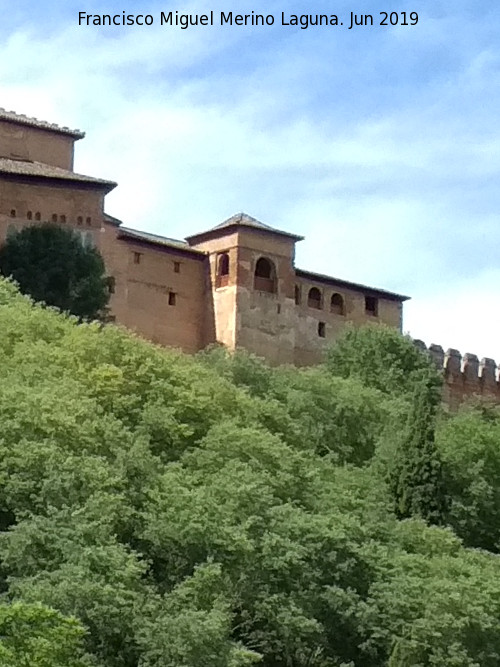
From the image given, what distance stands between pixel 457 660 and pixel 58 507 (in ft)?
18.6

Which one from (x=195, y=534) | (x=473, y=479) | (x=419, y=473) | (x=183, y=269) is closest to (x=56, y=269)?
(x=183, y=269)

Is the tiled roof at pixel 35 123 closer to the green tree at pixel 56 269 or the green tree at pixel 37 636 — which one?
the green tree at pixel 56 269

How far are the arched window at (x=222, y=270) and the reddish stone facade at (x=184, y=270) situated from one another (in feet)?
0.07

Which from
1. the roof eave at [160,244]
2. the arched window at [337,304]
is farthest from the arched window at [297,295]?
the roof eave at [160,244]

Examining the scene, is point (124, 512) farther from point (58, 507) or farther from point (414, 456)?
point (414, 456)

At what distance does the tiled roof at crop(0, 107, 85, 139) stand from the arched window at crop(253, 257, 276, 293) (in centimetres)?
507

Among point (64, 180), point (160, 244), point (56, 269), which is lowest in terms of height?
point (56, 269)

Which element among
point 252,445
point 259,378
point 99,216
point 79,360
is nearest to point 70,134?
point 99,216

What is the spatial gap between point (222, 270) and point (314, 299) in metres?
2.89

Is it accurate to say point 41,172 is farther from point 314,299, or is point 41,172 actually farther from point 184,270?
point 314,299

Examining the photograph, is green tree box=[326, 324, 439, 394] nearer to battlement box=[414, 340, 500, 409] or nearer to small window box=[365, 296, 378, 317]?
small window box=[365, 296, 378, 317]

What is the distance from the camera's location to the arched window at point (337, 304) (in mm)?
42469

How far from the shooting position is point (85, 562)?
2094cm

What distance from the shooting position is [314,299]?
4206 centimetres
